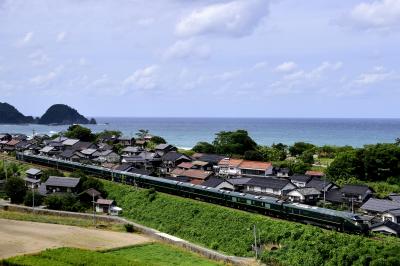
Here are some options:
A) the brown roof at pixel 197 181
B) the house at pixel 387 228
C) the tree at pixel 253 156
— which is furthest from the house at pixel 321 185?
the tree at pixel 253 156

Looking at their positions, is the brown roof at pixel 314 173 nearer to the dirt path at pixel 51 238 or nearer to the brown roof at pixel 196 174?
the brown roof at pixel 196 174

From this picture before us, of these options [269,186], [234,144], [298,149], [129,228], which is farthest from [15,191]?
[298,149]

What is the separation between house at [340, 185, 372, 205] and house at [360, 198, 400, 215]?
9.35 ft

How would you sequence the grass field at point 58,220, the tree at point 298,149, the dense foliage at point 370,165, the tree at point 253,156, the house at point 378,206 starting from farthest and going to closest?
the tree at point 298,149
the tree at point 253,156
the dense foliage at point 370,165
the grass field at point 58,220
the house at point 378,206

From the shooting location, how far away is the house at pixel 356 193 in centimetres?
3888

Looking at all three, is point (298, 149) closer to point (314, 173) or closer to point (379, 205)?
point (314, 173)

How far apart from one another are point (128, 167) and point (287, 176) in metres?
19.1

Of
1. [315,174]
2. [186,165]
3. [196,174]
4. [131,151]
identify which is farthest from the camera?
[131,151]

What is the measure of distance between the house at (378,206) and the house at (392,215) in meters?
0.32

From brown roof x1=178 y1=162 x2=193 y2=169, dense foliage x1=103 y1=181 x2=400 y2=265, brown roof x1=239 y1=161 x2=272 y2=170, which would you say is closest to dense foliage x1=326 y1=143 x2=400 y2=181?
brown roof x1=239 y1=161 x2=272 y2=170

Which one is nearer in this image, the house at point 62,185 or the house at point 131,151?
the house at point 62,185

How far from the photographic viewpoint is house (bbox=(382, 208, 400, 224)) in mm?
32469

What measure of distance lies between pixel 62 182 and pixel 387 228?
31.6 meters

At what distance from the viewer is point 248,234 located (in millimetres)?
32125
